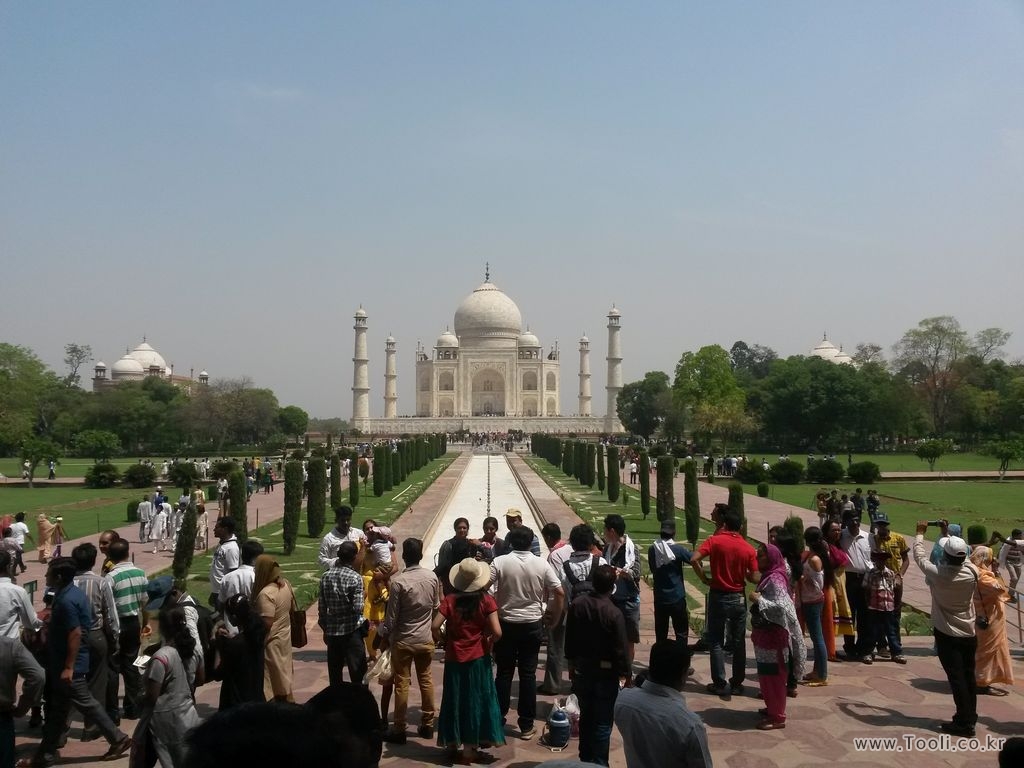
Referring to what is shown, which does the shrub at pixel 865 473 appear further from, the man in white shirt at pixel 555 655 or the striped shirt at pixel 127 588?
the striped shirt at pixel 127 588

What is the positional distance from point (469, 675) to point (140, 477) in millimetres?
21589

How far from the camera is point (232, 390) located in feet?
142

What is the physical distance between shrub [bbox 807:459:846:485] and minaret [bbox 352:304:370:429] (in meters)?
37.0

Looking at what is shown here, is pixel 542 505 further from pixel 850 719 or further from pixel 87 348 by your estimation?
pixel 87 348

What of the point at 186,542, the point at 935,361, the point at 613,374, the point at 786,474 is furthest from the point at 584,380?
the point at 186,542

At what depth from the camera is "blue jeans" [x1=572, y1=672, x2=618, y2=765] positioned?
4023 millimetres

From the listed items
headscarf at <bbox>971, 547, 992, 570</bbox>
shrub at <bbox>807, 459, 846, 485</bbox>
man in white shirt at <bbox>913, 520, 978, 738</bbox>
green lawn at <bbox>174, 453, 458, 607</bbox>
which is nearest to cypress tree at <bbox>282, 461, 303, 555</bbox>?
green lawn at <bbox>174, 453, 458, 607</bbox>

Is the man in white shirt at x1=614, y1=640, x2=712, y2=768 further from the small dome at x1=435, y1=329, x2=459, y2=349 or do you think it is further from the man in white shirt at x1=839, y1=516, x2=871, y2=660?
the small dome at x1=435, y1=329, x2=459, y2=349

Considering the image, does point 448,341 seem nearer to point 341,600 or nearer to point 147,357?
Result: point 147,357

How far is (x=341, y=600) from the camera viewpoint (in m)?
4.82

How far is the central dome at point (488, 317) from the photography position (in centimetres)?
6384

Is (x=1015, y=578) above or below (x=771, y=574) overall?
below

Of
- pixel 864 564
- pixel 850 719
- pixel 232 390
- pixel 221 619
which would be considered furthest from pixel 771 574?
pixel 232 390

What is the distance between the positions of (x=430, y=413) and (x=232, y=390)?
70.0 feet
